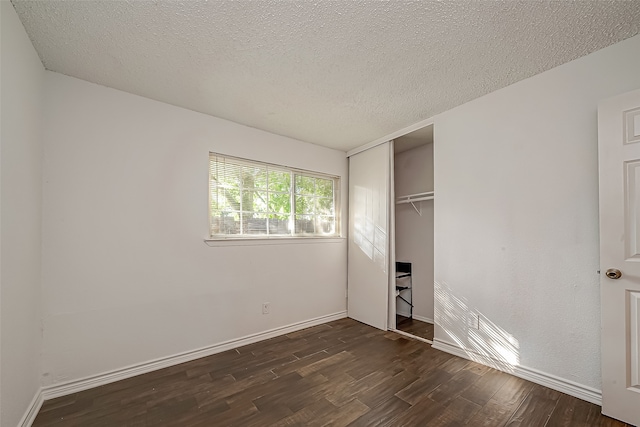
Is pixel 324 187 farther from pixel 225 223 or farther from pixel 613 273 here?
pixel 613 273

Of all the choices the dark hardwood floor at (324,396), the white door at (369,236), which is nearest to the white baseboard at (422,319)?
the white door at (369,236)

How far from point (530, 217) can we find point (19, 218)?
361cm

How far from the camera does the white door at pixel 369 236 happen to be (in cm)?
344

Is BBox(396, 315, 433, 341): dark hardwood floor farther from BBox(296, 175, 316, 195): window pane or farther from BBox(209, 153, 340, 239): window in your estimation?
BBox(296, 175, 316, 195): window pane

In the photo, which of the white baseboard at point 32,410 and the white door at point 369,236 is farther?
the white door at point 369,236

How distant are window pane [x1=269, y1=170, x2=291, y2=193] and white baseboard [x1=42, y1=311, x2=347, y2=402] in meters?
1.72

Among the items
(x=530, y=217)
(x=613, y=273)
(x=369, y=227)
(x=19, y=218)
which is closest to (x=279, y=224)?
(x=369, y=227)

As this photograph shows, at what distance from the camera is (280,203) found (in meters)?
3.39

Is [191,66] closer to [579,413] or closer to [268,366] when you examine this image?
[268,366]

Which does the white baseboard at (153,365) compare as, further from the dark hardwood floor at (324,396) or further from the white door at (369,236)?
the white door at (369,236)

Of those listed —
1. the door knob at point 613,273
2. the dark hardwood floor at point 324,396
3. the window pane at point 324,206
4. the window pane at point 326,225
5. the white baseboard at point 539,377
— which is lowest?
the dark hardwood floor at point 324,396

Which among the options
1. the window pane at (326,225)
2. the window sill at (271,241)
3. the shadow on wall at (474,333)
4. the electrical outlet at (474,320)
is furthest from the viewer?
the window pane at (326,225)

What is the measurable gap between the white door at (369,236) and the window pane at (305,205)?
2.02 ft

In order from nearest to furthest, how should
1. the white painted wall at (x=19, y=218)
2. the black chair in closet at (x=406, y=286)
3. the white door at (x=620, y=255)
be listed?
the white painted wall at (x=19, y=218) → the white door at (x=620, y=255) → the black chair in closet at (x=406, y=286)
